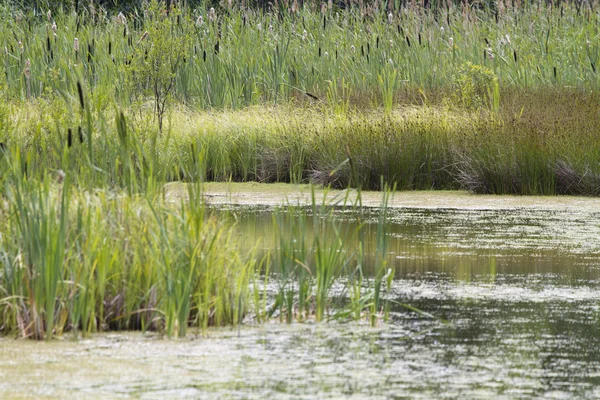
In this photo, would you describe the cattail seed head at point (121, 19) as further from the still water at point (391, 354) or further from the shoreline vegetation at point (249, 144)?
the still water at point (391, 354)

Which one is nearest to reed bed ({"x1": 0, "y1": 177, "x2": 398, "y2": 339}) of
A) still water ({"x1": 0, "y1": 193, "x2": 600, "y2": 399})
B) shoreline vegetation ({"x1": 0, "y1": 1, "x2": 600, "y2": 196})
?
still water ({"x1": 0, "y1": 193, "x2": 600, "y2": 399})

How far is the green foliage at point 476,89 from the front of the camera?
13246 mm

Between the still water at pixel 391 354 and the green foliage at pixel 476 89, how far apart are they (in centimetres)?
674

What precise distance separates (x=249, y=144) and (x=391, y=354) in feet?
27.0

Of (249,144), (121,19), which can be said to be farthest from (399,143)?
(121,19)

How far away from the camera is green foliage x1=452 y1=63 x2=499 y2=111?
522 inches

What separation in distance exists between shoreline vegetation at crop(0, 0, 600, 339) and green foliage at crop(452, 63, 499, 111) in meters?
0.03

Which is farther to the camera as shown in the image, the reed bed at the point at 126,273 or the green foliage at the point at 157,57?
the green foliage at the point at 157,57

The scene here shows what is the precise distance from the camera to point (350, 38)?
16.8 metres

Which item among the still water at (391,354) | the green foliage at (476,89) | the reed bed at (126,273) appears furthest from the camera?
the green foliage at (476,89)

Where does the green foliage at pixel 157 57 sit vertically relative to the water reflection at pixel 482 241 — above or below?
above

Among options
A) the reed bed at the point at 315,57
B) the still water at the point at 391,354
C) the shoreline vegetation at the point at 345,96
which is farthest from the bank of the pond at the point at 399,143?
the still water at the point at 391,354

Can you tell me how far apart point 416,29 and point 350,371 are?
12.3 m

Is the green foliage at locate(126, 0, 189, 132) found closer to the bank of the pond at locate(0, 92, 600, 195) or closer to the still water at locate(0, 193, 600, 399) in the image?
the bank of the pond at locate(0, 92, 600, 195)
